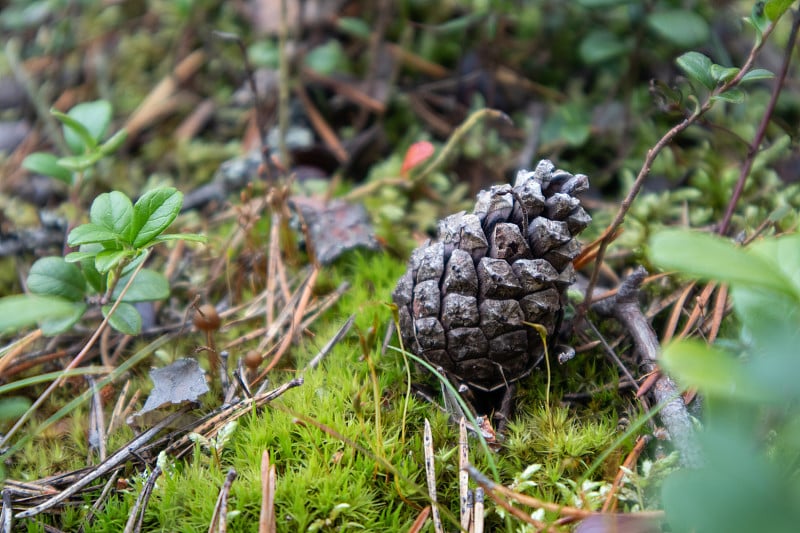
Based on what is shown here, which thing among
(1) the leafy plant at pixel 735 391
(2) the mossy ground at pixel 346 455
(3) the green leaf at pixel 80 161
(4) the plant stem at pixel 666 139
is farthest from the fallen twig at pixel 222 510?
(3) the green leaf at pixel 80 161

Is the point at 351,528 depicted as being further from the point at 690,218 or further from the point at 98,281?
the point at 690,218

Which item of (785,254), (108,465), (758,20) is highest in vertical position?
(758,20)

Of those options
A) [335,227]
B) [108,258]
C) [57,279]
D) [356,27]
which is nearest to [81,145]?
[57,279]

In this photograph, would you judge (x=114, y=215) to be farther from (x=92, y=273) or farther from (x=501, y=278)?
(x=501, y=278)

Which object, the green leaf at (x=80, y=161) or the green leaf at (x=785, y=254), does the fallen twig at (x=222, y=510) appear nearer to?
the green leaf at (x=785, y=254)

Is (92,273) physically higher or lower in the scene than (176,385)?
higher

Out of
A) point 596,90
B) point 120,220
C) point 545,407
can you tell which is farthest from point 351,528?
point 596,90
